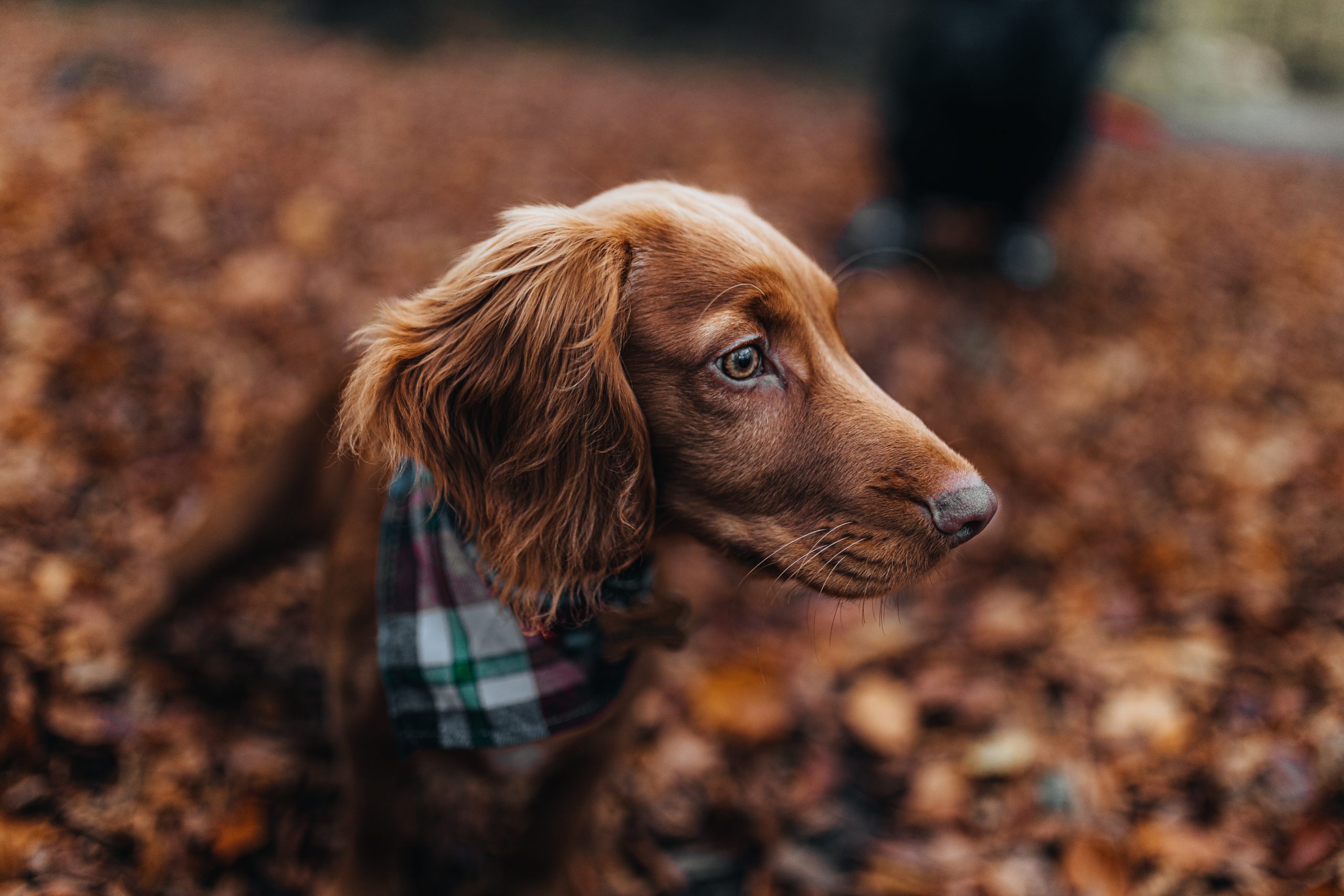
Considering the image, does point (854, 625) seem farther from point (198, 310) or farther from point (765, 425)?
point (198, 310)

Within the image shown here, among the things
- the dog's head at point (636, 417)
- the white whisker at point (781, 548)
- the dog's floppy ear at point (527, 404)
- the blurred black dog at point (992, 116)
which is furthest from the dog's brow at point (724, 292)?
the blurred black dog at point (992, 116)

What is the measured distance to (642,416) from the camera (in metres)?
1.59

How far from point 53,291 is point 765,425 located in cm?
379

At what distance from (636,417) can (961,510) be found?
0.63 meters

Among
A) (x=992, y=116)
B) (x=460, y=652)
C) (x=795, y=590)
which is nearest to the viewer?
(x=460, y=652)

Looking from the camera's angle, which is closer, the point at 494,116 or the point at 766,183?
the point at 766,183

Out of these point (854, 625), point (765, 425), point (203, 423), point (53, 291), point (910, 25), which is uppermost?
point (910, 25)

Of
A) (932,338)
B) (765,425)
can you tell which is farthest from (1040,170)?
(765,425)

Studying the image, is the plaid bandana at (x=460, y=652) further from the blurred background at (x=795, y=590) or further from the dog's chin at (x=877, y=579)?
the blurred background at (x=795, y=590)

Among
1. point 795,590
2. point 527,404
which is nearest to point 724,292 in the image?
point 527,404

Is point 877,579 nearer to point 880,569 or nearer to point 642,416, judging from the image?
point 880,569

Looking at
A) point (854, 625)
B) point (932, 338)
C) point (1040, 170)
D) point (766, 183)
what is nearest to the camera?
point (854, 625)

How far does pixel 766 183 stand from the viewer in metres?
7.12

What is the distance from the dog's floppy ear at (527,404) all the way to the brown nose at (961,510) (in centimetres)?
55
